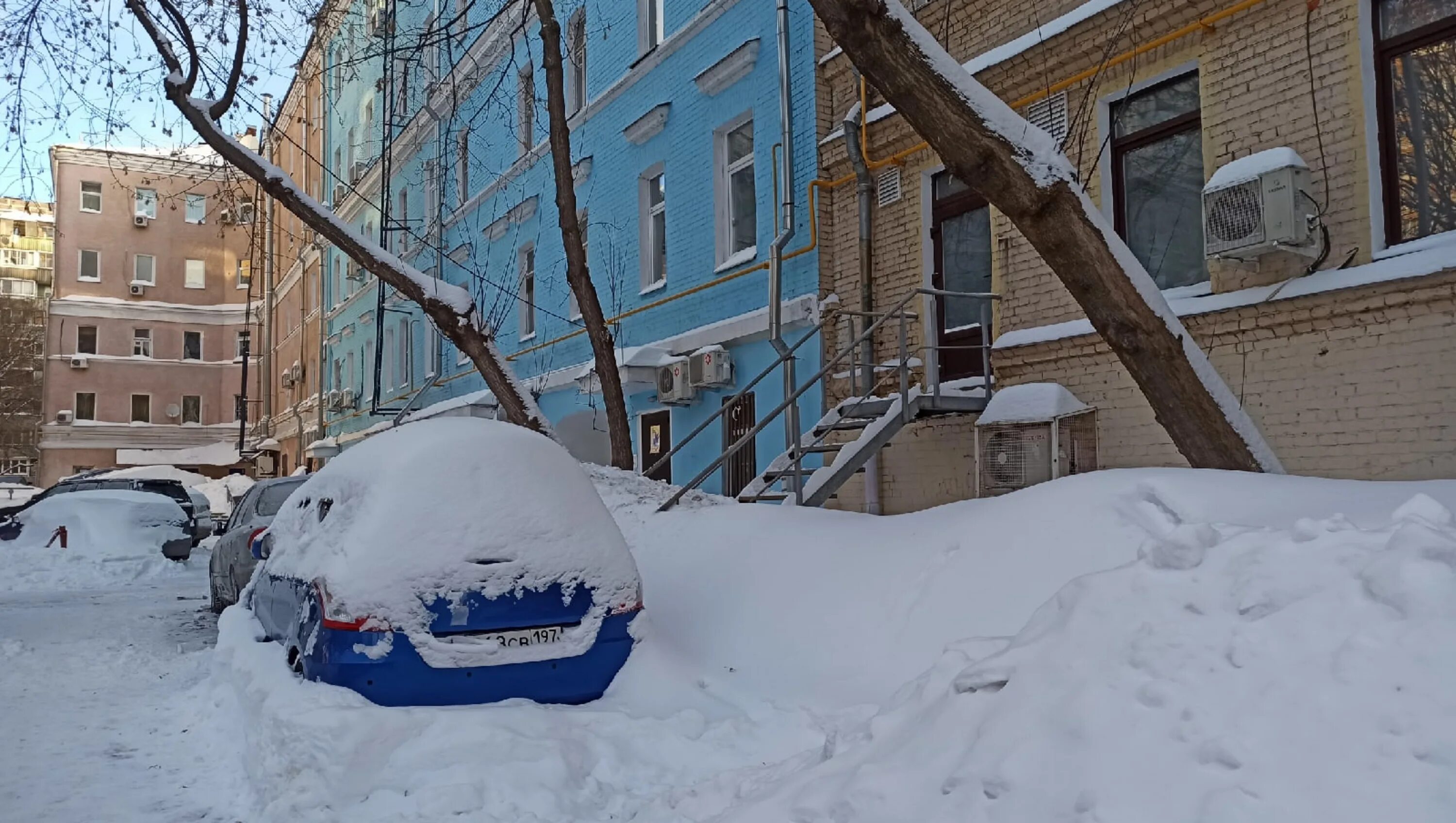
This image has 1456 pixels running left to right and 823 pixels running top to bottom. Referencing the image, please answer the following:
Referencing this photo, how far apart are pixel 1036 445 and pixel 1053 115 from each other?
2884 mm

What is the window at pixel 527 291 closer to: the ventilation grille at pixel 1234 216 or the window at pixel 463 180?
the window at pixel 463 180

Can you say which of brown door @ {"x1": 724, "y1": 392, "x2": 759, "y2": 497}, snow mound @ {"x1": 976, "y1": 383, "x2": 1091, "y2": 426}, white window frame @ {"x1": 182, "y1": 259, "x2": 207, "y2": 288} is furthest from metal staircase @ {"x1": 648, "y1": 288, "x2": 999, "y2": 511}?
white window frame @ {"x1": 182, "y1": 259, "x2": 207, "y2": 288}

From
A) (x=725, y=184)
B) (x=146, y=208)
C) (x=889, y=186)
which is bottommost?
(x=889, y=186)

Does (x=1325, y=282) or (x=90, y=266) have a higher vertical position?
(x=90, y=266)

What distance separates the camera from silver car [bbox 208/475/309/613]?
9648 millimetres

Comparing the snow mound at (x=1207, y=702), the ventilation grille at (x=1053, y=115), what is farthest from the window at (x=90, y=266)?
the snow mound at (x=1207, y=702)

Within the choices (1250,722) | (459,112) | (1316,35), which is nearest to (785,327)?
(1316,35)

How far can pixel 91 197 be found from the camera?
144 feet

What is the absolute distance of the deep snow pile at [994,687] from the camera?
270cm

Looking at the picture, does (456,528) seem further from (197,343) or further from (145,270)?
(145,270)

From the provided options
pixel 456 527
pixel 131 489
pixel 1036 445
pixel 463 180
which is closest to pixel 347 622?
pixel 456 527

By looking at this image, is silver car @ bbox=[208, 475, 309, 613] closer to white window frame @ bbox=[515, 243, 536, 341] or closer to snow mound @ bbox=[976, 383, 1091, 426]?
snow mound @ bbox=[976, 383, 1091, 426]

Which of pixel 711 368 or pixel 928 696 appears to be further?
pixel 711 368

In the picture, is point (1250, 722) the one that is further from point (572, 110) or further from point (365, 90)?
point (365, 90)
